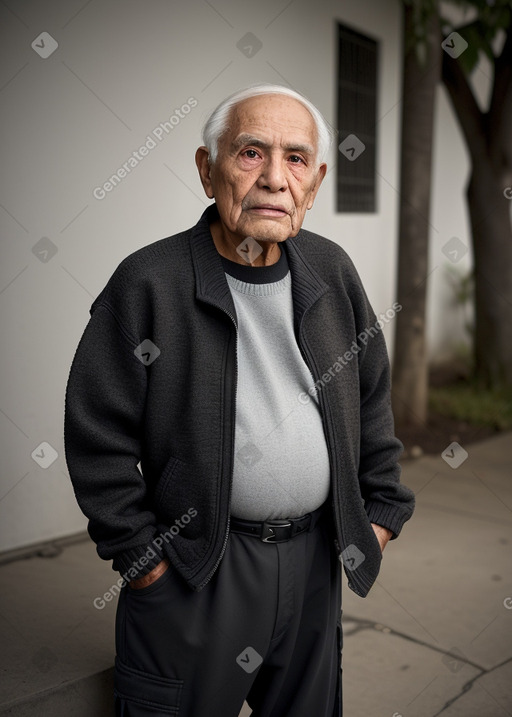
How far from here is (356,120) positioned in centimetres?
621

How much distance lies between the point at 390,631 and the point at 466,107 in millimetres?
4699

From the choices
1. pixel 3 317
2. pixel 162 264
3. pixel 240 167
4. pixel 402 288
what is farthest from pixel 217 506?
pixel 402 288

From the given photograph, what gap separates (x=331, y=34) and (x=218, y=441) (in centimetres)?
455

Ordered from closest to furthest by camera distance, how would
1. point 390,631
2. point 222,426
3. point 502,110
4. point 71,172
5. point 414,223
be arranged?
point 222,426, point 390,631, point 71,172, point 414,223, point 502,110

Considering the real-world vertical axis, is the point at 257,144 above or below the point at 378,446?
above

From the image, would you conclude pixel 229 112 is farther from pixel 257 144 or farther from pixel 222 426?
pixel 222 426

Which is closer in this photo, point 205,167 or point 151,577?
point 151,577

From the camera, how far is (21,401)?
143 inches

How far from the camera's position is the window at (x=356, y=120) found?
6.01 meters

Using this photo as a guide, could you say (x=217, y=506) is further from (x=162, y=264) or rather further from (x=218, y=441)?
(x=162, y=264)

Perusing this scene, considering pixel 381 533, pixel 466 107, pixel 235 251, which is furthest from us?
pixel 466 107

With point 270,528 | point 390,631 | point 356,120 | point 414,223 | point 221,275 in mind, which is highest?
point 356,120

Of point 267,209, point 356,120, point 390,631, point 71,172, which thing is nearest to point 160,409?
point 267,209

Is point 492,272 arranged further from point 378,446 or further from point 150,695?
point 150,695
